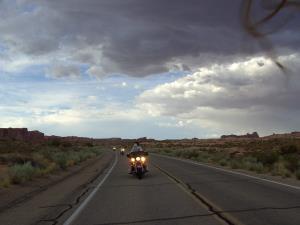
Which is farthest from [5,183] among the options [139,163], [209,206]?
[209,206]

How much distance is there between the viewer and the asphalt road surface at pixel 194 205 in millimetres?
11859

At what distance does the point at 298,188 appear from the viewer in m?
19.5

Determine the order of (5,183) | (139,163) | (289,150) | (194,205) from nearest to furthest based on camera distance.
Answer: (194,205), (5,183), (139,163), (289,150)

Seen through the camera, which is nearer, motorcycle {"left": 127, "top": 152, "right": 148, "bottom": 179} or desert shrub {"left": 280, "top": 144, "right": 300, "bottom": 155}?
motorcycle {"left": 127, "top": 152, "right": 148, "bottom": 179}

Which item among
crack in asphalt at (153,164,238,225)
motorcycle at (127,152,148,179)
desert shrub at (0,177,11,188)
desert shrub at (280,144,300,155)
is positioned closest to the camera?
crack in asphalt at (153,164,238,225)

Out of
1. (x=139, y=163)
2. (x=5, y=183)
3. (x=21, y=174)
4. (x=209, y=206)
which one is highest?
(x=139, y=163)

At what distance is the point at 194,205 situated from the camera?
1466cm

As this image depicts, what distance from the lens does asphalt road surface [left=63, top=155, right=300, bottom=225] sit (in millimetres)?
11859

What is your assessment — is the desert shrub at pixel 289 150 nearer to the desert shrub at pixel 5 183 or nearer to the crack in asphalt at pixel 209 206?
the crack in asphalt at pixel 209 206

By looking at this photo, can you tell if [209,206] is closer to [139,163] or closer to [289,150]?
[139,163]

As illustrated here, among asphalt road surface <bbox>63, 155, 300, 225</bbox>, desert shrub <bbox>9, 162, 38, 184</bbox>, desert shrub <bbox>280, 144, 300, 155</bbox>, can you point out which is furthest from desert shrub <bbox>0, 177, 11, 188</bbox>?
desert shrub <bbox>280, 144, 300, 155</bbox>

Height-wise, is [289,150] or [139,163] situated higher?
[289,150]

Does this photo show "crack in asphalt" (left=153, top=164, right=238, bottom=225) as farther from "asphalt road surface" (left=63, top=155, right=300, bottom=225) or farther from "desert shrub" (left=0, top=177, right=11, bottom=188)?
"desert shrub" (left=0, top=177, right=11, bottom=188)

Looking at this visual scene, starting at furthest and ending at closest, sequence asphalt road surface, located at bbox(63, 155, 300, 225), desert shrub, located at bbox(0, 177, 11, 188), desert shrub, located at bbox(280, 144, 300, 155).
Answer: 1. desert shrub, located at bbox(280, 144, 300, 155)
2. desert shrub, located at bbox(0, 177, 11, 188)
3. asphalt road surface, located at bbox(63, 155, 300, 225)
